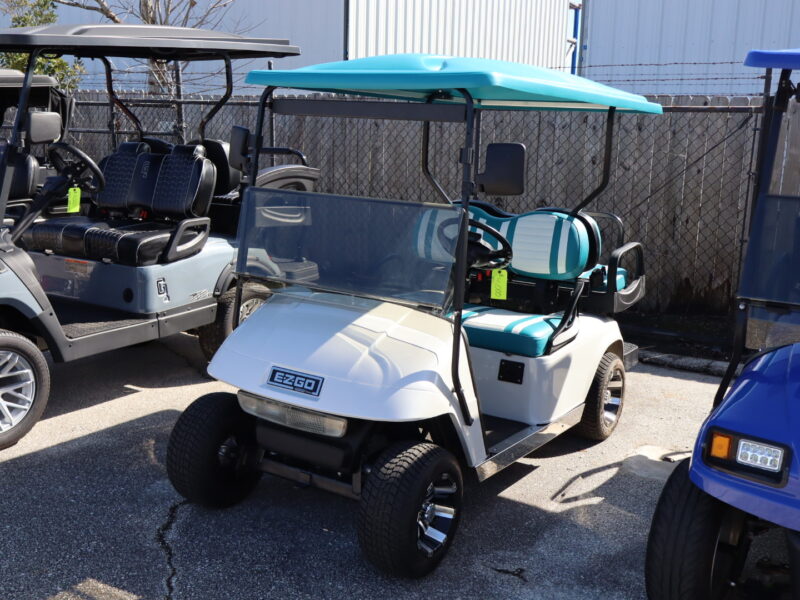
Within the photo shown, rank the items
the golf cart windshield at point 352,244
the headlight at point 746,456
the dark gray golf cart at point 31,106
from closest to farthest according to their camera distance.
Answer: the headlight at point 746,456
the golf cart windshield at point 352,244
the dark gray golf cart at point 31,106

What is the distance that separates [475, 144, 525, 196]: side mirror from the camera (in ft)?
10.4

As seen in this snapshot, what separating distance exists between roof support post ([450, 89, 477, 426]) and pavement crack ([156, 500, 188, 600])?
1.24 meters

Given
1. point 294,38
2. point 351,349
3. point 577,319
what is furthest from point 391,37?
point 351,349

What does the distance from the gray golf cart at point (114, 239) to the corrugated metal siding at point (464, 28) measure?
19.0 feet

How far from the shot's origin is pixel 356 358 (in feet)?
10.3

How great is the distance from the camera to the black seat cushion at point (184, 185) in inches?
218

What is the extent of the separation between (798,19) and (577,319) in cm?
949

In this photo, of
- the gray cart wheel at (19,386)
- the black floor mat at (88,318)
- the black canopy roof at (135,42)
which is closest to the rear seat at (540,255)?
the black canopy roof at (135,42)

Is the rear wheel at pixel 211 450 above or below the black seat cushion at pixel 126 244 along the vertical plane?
below

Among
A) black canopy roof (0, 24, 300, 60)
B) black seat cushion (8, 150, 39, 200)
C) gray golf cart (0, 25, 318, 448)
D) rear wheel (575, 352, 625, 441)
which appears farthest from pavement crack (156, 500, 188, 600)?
black seat cushion (8, 150, 39, 200)

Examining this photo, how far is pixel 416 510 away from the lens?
296 centimetres

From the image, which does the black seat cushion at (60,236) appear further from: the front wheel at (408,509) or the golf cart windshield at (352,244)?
the front wheel at (408,509)

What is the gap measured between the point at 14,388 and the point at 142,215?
1.81m

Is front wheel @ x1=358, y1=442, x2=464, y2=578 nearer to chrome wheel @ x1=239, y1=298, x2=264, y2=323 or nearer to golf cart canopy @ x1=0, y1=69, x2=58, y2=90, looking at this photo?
chrome wheel @ x1=239, y1=298, x2=264, y2=323
